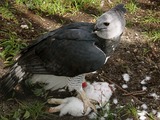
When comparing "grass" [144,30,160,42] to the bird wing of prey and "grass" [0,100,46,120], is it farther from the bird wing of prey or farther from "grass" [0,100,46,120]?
"grass" [0,100,46,120]

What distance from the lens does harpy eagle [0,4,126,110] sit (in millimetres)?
3648

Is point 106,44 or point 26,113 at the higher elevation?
point 106,44

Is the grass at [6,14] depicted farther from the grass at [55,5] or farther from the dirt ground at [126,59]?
the grass at [55,5]

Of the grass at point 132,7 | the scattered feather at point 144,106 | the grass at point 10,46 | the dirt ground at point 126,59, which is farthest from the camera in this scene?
the grass at point 132,7

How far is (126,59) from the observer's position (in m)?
4.89

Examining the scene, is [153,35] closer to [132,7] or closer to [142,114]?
[132,7]

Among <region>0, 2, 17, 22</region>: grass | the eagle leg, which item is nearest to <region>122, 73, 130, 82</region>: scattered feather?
the eagle leg

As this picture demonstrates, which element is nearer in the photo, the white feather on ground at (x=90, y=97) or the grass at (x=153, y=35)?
the white feather on ground at (x=90, y=97)

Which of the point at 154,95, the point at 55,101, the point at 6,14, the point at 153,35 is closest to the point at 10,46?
the point at 6,14

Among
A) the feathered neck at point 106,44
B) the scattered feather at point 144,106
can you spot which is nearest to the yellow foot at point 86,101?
the scattered feather at point 144,106

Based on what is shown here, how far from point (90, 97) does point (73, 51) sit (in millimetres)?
899

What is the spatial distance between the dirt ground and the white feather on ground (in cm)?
8

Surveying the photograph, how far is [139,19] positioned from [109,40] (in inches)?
76.7

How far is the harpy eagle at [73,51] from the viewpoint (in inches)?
144
